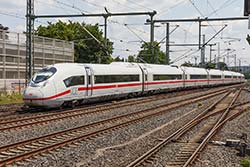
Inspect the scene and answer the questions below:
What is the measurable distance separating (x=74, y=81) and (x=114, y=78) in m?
6.10

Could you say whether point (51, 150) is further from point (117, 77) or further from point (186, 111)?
point (117, 77)

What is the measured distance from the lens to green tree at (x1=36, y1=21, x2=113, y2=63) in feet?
219

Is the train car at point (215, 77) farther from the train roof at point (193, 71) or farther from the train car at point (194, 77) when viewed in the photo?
the train roof at point (193, 71)

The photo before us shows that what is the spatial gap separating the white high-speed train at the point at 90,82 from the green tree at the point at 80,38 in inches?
1056

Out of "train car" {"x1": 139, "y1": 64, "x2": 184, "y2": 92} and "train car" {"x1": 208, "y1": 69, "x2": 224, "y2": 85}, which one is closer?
"train car" {"x1": 139, "y1": 64, "x2": 184, "y2": 92}

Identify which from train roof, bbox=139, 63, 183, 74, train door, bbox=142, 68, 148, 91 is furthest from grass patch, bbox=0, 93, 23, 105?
train roof, bbox=139, 63, 183, 74

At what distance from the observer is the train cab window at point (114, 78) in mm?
26581

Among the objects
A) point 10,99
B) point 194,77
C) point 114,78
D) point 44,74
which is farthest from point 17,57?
point 194,77

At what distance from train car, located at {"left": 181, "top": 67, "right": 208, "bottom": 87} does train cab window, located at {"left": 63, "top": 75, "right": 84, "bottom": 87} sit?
85.7 feet

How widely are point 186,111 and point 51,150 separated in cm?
1333

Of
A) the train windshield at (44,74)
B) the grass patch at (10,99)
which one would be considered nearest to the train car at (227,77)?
the grass patch at (10,99)

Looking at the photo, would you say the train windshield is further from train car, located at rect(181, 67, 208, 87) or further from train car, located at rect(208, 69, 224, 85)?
train car, located at rect(208, 69, 224, 85)

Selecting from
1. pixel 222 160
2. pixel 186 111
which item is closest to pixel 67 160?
pixel 222 160

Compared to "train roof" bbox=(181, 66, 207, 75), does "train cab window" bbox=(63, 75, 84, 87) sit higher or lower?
lower
